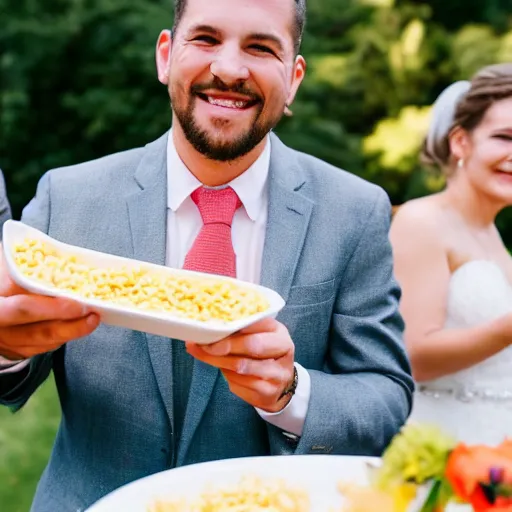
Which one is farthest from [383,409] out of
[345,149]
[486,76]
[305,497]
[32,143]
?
[32,143]

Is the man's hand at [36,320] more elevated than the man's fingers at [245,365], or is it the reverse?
the man's hand at [36,320]

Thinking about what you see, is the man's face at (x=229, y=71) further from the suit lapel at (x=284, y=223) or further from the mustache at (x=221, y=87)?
the suit lapel at (x=284, y=223)

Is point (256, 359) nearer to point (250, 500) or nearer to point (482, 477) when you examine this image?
point (250, 500)

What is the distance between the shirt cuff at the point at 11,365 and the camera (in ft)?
4.92

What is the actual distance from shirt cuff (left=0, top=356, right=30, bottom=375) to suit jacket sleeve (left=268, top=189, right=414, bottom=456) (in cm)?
50

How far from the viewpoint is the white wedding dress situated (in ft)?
8.97

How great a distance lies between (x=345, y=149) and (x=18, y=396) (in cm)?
616

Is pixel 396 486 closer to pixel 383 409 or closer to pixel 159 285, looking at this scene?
pixel 159 285

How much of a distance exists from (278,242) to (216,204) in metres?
0.15

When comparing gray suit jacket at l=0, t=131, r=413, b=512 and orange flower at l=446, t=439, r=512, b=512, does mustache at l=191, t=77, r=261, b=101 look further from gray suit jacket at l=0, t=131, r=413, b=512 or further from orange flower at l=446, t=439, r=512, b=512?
orange flower at l=446, t=439, r=512, b=512

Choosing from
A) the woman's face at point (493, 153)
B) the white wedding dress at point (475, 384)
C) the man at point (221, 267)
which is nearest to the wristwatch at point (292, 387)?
the man at point (221, 267)

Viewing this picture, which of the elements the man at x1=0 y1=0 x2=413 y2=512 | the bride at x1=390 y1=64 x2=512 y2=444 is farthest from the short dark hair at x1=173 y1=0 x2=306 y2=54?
the bride at x1=390 y1=64 x2=512 y2=444

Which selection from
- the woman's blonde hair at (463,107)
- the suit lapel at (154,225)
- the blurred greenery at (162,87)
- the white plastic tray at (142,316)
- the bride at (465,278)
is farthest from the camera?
the blurred greenery at (162,87)

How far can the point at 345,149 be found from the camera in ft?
24.5
